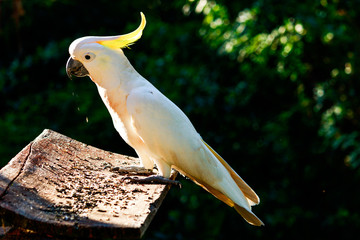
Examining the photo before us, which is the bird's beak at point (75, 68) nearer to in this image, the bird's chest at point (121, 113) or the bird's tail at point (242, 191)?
the bird's chest at point (121, 113)

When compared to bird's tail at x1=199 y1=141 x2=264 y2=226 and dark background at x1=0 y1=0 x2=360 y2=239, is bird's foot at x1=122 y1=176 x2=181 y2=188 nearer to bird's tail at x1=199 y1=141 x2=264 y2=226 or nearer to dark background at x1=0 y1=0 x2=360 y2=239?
bird's tail at x1=199 y1=141 x2=264 y2=226

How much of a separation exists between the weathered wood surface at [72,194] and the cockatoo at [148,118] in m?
0.21

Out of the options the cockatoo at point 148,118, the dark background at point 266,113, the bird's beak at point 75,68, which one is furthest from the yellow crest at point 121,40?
the dark background at point 266,113

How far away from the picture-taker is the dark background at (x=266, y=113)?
3.88 metres

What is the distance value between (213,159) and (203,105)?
2042mm

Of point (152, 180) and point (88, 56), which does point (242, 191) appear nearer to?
point (152, 180)

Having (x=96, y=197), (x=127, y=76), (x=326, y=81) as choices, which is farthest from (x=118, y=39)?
(x=326, y=81)

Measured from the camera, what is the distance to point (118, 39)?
2.20 metres

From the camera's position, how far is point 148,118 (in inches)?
85.8

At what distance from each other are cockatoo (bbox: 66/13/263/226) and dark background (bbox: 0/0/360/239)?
1.44 m

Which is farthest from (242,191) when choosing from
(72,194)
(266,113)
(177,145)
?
(266,113)

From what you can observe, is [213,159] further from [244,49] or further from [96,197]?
[244,49]

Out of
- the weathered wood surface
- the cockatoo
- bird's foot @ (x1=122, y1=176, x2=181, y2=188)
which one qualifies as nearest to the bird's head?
the cockatoo

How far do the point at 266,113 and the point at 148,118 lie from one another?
7.96 ft
